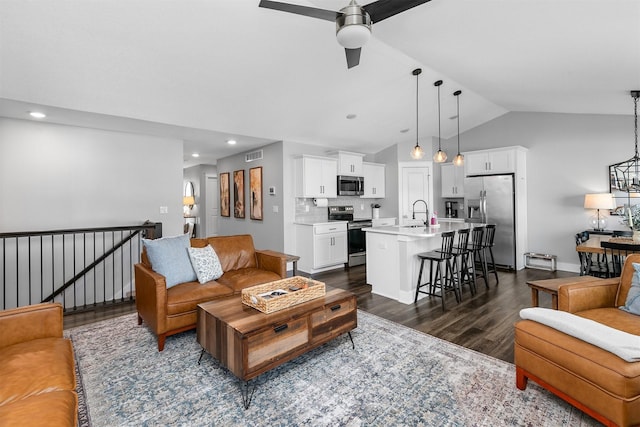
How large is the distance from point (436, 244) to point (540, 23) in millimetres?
2878

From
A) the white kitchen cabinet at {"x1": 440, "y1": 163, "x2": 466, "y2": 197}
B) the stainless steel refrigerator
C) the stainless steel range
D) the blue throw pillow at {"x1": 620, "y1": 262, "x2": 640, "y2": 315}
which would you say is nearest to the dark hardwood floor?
the blue throw pillow at {"x1": 620, "y1": 262, "x2": 640, "y2": 315}

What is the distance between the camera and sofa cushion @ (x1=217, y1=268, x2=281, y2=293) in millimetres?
3247

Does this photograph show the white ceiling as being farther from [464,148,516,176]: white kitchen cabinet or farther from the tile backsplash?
the tile backsplash

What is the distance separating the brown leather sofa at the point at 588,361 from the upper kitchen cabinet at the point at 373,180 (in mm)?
4871

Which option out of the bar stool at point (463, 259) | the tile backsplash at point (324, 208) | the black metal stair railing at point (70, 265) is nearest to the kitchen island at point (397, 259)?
the bar stool at point (463, 259)

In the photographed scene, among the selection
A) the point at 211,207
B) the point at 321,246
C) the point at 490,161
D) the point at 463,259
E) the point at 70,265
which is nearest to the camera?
the point at 70,265

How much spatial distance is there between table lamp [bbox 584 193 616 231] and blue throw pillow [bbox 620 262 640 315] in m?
3.35

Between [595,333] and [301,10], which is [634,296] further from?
[301,10]

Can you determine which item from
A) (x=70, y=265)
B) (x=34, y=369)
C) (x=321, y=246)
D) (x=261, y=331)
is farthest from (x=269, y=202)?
(x=34, y=369)

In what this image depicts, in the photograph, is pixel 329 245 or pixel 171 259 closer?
pixel 171 259

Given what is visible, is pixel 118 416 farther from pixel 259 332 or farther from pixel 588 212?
pixel 588 212

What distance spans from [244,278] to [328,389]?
1.62 metres

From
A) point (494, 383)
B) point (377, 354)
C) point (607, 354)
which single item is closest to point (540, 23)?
point (607, 354)

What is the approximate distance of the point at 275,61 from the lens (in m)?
3.59
